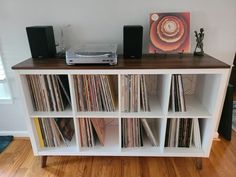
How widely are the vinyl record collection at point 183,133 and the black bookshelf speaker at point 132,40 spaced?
1.76 ft

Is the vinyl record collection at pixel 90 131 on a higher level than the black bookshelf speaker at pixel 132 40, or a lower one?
lower

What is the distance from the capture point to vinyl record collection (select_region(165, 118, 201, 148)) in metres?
1.26

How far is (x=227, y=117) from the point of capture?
1.59 meters

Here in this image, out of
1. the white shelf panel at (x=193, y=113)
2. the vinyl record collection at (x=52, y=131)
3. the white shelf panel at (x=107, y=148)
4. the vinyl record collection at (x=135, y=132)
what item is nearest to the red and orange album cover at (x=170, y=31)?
the white shelf panel at (x=193, y=113)

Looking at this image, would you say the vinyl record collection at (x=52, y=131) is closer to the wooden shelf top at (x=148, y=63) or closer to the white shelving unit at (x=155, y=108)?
the white shelving unit at (x=155, y=108)

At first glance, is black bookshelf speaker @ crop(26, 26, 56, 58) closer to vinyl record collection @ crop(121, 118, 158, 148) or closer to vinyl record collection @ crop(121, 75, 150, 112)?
vinyl record collection @ crop(121, 75, 150, 112)

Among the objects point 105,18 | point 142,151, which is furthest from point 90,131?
point 105,18

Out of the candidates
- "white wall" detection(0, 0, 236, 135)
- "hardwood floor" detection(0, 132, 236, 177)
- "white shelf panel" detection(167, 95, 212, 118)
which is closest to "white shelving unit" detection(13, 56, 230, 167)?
"white shelf panel" detection(167, 95, 212, 118)

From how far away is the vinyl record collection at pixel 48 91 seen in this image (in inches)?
45.6

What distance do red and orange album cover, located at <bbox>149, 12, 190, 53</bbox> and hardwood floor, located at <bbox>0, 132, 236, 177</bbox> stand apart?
0.88 m

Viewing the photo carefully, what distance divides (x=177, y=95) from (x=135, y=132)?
41 cm

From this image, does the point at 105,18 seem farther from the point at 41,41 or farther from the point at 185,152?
the point at 185,152

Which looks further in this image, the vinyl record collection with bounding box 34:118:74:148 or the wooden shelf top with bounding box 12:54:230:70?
the vinyl record collection with bounding box 34:118:74:148

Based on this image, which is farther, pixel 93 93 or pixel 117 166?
pixel 117 166
